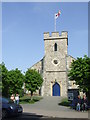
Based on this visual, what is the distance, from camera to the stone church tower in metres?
43.4

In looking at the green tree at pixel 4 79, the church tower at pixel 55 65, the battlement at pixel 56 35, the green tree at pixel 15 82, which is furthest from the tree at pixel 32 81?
the battlement at pixel 56 35

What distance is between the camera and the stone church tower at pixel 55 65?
43.4 meters

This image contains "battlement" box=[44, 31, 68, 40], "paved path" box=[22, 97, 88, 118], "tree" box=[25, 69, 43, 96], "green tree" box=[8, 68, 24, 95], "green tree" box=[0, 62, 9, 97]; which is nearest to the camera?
"paved path" box=[22, 97, 88, 118]

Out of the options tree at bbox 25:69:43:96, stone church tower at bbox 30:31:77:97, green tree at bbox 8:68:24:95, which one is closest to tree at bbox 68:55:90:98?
tree at bbox 25:69:43:96

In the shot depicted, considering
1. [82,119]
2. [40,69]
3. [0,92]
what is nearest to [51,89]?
[40,69]

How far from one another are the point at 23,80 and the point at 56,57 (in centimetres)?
1653

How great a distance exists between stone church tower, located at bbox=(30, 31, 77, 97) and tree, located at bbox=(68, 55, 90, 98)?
19959 millimetres

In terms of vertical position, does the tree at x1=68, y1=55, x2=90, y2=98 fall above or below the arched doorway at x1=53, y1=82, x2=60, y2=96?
above

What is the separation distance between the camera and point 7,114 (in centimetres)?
1409

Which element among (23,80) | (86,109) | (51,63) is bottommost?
(86,109)

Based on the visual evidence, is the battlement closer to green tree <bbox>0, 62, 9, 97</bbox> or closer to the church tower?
the church tower

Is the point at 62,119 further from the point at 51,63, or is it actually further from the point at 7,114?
the point at 51,63

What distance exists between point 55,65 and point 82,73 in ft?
73.0

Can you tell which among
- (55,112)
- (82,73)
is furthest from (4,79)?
(55,112)
